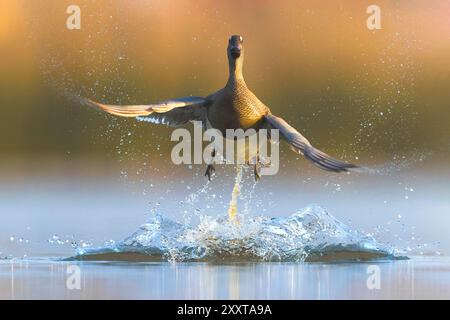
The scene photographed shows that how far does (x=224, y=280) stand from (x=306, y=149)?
220cm

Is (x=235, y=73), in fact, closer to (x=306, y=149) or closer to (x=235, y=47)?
(x=235, y=47)

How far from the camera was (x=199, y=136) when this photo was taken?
Result: 1354 centimetres

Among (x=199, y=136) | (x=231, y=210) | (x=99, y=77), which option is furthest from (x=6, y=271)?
(x=99, y=77)

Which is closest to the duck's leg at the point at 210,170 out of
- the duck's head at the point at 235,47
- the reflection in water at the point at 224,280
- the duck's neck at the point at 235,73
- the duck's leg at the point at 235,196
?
the duck's leg at the point at 235,196

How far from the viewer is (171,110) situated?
12.9m

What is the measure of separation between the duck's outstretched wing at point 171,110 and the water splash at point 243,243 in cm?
129

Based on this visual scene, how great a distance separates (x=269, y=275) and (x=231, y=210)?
8.99ft

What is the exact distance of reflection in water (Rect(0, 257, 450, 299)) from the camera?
8398 millimetres

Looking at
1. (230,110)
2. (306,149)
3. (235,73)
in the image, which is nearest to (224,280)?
(306,149)

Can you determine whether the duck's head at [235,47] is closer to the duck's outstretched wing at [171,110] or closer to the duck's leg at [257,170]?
the duck's outstretched wing at [171,110]

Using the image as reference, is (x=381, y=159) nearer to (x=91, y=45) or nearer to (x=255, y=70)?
(x=255, y=70)

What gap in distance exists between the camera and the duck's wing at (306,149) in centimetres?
1011

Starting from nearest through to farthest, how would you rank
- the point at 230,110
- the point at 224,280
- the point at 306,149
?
the point at 224,280
the point at 306,149
the point at 230,110

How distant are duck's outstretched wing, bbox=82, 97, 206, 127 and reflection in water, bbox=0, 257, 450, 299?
1.61 meters
